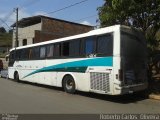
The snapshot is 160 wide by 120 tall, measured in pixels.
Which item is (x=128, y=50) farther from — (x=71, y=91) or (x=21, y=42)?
(x=21, y=42)

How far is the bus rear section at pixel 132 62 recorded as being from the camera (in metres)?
12.4

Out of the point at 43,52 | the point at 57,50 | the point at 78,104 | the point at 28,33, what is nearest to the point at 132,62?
the point at 78,104

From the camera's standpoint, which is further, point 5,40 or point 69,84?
point 5,40

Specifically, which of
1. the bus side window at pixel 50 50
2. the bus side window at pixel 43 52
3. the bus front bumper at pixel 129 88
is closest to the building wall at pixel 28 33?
the bus side window at pixel 43 52

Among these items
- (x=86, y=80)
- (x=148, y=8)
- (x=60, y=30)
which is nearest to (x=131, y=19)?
(x=148, y=8)

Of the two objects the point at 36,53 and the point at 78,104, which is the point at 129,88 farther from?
the point at 36,53

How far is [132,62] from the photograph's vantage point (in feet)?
42.5

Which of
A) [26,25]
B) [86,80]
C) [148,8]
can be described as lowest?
[86,80]

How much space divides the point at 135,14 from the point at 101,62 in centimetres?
370

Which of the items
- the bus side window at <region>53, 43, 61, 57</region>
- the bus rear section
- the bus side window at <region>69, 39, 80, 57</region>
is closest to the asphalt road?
the bus rear section

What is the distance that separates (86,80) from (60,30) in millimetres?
33868

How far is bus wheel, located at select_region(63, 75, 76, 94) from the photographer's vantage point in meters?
15.1

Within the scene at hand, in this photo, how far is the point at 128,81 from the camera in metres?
12.6

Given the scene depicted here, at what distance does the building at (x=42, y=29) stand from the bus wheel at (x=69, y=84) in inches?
1136
